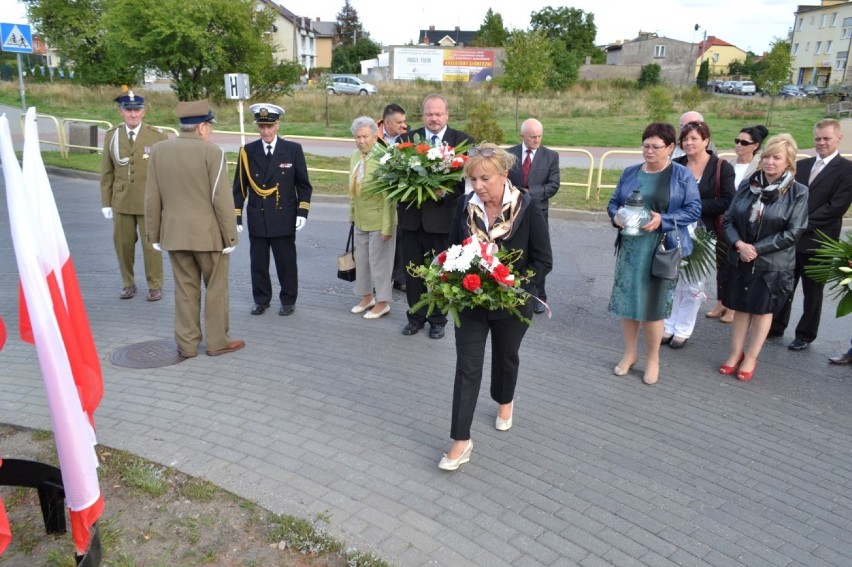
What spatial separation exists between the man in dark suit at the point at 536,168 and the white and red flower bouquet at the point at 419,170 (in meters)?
1.24

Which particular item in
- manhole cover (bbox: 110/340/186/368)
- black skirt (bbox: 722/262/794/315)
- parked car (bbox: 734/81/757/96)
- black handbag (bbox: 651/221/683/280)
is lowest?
manhole cover (bbox: 110/340/186/368)

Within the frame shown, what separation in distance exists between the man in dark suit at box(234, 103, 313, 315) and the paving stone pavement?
2.36 ft

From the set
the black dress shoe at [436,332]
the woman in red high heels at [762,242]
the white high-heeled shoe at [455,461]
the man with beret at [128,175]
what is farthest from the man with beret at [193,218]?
the woman in red high heels at [762,242]

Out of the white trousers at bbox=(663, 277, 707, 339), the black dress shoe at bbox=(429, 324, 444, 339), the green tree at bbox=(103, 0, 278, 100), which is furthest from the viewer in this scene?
the green tree at bbox=(103, 0, 278, 100)

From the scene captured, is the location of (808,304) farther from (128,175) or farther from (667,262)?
(128,175)

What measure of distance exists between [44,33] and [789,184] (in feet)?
157

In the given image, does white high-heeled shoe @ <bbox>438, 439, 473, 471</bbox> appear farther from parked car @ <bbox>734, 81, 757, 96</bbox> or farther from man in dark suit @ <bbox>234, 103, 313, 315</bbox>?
parked car @ <bbox>734, 81, 757, 96</bbox>

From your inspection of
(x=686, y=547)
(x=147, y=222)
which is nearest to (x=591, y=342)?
(x=686, y=547)

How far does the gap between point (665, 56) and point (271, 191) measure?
269ft

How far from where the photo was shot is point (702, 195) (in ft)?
21.2

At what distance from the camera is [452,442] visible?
455 centimetres

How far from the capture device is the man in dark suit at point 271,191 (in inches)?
270

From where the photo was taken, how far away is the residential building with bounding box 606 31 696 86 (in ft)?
236

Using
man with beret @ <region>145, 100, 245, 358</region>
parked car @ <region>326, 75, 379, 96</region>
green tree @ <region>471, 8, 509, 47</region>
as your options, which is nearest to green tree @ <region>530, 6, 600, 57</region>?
green tree @ <region>471, 8, 509, 47</region>
